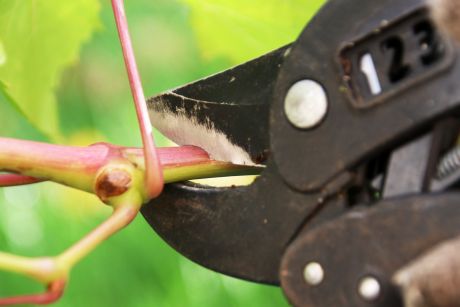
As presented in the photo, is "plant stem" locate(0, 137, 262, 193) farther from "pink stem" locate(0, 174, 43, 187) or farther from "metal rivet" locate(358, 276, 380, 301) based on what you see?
"metal rivet" locate(358, 276, 380, 301)

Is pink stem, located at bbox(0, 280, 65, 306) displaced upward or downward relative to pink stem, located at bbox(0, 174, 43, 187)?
downward

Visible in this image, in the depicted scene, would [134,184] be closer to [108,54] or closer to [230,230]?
[230,230]

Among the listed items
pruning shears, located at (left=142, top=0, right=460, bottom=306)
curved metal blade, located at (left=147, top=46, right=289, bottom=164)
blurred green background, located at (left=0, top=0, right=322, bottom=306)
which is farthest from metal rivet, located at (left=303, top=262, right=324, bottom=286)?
blurred green background, located at (left=0, top=0, right=322, bottom=306)

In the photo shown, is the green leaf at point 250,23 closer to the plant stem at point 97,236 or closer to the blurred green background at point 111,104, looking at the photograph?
the blurred green background at point 111,104

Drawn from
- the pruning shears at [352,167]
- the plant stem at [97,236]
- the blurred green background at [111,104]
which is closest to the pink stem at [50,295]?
the plant stem at [97,236]

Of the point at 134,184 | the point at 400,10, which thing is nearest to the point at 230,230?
the point at 134,184

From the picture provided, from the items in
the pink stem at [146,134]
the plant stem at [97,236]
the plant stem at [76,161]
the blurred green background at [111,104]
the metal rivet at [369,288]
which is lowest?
the blurred green background at [111,104]
